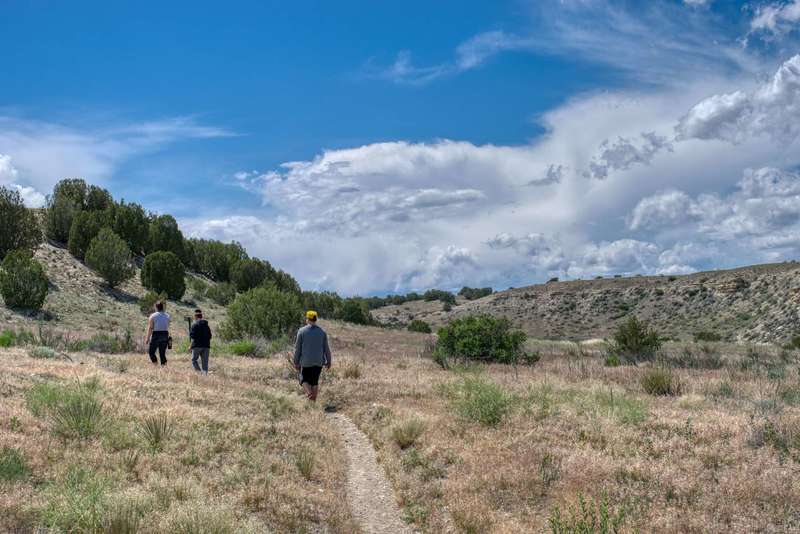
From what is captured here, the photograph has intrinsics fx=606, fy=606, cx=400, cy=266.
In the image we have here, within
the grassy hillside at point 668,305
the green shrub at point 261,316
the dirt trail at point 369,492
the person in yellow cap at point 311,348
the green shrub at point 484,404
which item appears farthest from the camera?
the grassy hillside at point 668,305

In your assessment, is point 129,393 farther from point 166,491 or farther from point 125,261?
point 125,261

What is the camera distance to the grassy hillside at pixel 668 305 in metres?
55.0

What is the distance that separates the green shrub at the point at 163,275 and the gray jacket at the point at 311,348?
131ft

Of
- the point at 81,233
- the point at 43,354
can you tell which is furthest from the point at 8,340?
the point at 81,233

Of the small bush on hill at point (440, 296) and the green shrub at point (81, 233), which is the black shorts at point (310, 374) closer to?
the green shrub at point (81, 233)

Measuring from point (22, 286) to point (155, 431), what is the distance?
31.5 m

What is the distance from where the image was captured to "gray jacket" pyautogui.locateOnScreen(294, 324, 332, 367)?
14.1 meters

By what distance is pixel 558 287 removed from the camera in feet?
308

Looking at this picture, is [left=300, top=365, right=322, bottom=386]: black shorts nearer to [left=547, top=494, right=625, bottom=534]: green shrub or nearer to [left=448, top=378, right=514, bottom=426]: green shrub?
[left=448, top=378, right=514, bottom=426]: green shrub

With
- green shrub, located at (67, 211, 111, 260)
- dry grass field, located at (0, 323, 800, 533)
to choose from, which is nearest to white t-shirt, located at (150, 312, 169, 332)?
dry grass field, located at (0, 323, 800, 533)

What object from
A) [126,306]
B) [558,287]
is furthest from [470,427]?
[558,287]

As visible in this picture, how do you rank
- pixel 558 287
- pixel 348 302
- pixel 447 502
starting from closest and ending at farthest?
pixel 447 502, pixel 348 302, pixel 558 287

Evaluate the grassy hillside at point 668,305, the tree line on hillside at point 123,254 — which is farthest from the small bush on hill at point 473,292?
the tree line on hillside at point 123,254

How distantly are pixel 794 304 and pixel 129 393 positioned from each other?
5697cm
